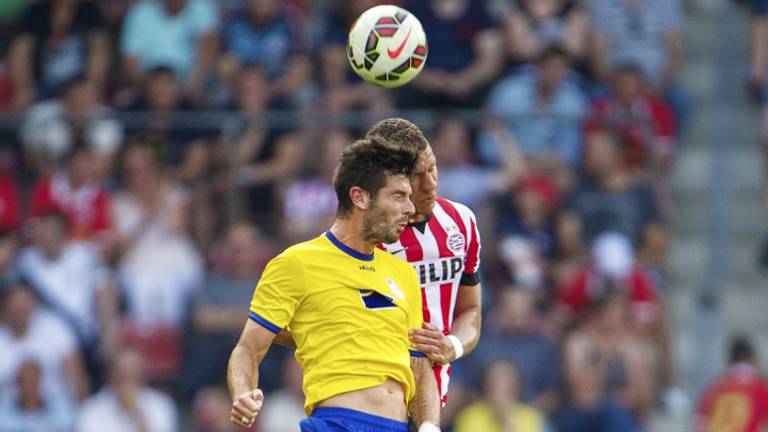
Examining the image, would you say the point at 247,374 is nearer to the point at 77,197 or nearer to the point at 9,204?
the point at 77,197

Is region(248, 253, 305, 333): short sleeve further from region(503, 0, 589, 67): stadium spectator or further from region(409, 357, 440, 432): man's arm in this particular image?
region(503, 0, 589, 67): stadium spectator

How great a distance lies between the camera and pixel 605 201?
1341 cm

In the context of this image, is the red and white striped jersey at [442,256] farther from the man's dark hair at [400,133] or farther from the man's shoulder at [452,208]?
the man's dark hair at [400,133]

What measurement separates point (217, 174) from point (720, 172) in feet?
16.8

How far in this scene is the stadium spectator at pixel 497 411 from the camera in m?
12.6

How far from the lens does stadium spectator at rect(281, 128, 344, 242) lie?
43.0ft

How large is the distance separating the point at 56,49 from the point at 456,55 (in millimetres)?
4157

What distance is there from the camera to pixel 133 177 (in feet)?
44.0

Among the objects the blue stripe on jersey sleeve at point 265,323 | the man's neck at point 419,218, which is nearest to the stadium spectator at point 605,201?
the man's neck at point 419,218

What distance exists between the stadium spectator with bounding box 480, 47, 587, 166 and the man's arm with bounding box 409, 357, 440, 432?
19.4 feet

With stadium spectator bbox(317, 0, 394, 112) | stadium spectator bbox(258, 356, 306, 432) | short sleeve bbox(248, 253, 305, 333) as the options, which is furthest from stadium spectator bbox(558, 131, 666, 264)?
short sleeve bbox(248, 253, 305, 333)

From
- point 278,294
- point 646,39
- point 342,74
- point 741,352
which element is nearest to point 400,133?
point 278,294

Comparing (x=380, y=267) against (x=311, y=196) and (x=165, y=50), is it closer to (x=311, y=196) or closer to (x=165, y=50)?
(x=311, y=196)

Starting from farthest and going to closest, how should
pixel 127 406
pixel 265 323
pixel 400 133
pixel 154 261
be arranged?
pixel 154 261 → pixel 127 406 → pixel 400 133 → pixel 265 323
